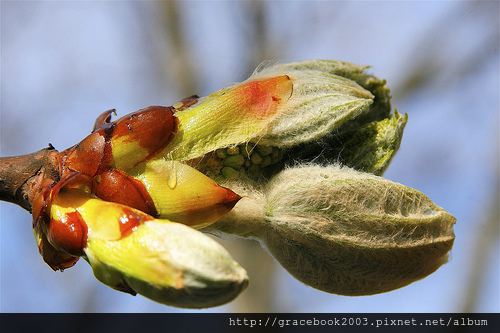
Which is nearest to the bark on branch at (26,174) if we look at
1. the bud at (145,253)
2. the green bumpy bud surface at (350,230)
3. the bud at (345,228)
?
the bud at (145,253)

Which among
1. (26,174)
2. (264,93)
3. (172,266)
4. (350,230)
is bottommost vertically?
(350,230)

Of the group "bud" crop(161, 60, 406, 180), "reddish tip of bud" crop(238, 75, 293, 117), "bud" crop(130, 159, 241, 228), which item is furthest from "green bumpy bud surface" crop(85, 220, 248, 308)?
"reddish tip of bud" crop(238, 75, 293, 117)

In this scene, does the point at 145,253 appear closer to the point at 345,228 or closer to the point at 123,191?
the point at 123,191

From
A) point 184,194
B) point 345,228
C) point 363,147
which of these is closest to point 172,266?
point 184,194

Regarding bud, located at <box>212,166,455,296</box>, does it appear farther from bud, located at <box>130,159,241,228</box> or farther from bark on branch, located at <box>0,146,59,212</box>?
bark on branch, located at <box>0,146,59,212</box>

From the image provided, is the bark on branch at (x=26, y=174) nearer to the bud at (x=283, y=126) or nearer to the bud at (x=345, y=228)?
the bud at (x=283, y=126)
